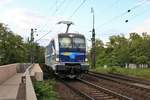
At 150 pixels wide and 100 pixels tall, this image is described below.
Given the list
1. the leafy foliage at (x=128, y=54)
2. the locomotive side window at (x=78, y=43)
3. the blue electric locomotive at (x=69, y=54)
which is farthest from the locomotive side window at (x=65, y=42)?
the leafy foliage at (x=128, y=54)

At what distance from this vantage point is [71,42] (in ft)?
88.5

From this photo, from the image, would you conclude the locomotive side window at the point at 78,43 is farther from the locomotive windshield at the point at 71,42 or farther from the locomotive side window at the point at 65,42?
the locomotive side window at the point at 65,42

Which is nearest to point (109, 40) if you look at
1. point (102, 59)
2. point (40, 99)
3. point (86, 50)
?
point (102, 59)

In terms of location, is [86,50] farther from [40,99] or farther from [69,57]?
[40,99]

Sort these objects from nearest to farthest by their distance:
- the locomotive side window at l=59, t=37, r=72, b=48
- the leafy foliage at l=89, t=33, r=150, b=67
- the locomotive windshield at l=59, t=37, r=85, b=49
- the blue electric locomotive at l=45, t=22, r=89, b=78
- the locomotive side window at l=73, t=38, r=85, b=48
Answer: the blue electric locomotive at l=45, t=22, r=89, b=78, the locomotive side window at l=59, t=37, r=72, b=48, the locomotive windshield at l=59, t=37, r=85, b=49, the locomotive side window at l=73, t=38, r=85, b=48, the leafy foliage at l=89, t=33, r=150, b=67

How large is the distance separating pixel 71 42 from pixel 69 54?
105cm

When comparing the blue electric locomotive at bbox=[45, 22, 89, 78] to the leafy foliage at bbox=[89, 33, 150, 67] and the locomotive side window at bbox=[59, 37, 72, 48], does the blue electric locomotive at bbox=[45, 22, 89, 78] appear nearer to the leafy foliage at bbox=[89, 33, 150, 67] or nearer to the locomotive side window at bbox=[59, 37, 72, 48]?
the locomotive side window at bbox=[59, 37, 72, 48]

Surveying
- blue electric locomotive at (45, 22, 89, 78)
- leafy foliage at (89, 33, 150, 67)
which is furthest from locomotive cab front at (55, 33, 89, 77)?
leafy foliage at (89, 33, 150, 67)

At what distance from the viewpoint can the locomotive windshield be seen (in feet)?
87.2

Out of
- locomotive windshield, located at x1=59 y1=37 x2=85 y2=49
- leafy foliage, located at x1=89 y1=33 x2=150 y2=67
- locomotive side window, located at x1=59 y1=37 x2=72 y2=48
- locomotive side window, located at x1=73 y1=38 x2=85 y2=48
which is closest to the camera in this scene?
locomotive side window, located at x1=59 y1=37 x2=72 y2=48

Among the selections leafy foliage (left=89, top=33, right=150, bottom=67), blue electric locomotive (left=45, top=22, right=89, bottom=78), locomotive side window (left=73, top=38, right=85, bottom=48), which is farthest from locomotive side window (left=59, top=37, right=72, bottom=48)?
leafy foliage (left=89, top=33, right=150, bottom=67)

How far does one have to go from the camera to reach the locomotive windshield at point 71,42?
1047 inches

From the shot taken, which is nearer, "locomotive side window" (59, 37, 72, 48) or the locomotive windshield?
"locomotive side window" (59, 37, 72, 48)

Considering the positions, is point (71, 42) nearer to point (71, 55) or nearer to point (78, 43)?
point (78, 43)
